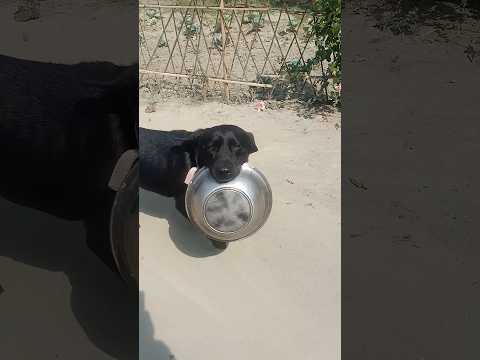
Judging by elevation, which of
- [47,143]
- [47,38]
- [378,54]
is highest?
[47,38]

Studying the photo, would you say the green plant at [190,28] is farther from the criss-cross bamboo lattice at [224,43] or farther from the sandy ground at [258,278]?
the sandy ground at [258,278]

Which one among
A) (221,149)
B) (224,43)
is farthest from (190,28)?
(221,149)

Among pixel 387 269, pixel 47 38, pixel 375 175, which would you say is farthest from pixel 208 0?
pixel 47 38

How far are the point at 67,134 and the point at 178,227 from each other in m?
1.87

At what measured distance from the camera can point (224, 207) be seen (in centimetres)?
160

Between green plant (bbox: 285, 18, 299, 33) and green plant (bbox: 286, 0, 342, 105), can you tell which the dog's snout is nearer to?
green plant (bbox: 286, 0, 342, 105)

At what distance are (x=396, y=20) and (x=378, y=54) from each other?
0.67 m

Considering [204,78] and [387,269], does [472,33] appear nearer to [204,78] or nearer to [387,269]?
[204,78]

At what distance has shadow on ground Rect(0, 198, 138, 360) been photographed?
0.77m

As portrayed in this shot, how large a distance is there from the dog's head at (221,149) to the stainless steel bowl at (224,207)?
6 centimetres

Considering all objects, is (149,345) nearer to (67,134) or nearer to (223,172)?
(223,172)

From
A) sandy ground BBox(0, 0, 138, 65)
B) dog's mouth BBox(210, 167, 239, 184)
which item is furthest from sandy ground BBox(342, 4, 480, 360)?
sandy ground BBox(0, 0, 138, 65)

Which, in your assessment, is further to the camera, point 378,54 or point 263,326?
point 378,54

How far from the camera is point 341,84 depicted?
4238 millimetres
